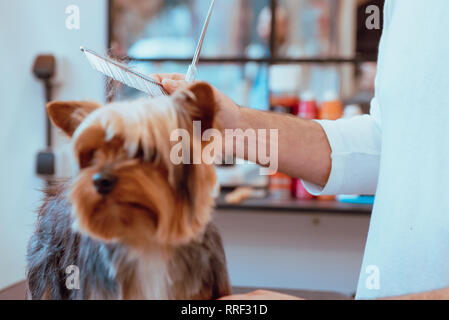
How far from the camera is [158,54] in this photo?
9.20ft

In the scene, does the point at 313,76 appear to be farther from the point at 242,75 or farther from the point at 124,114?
the point at 124,114

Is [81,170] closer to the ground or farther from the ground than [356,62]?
closer to the ground

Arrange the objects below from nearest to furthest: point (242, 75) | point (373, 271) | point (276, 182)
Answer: point (373, 271) → point (276, 182) → point (242, 75)

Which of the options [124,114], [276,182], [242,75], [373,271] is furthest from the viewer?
[242,75]

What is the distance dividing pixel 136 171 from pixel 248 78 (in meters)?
2.30

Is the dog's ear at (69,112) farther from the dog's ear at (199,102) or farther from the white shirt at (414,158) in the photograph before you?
the white shirt at (414,158)

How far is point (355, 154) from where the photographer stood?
1108 mm

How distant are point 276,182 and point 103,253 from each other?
6.50ft

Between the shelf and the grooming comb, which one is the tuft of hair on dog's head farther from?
the shelf

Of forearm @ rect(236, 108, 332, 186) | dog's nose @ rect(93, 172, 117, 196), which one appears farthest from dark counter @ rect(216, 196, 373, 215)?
dog's nose @ rect(93, 172, 117, 196)

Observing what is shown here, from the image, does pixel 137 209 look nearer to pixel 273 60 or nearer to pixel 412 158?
pixel 412 158

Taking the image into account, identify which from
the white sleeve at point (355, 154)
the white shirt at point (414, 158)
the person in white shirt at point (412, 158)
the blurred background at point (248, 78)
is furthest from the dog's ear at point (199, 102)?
the blurred background at point (248, 78)
